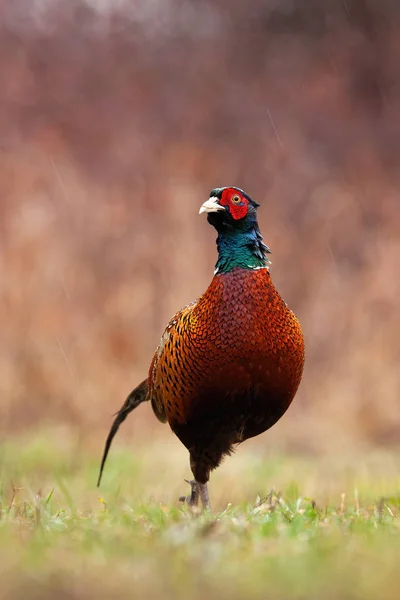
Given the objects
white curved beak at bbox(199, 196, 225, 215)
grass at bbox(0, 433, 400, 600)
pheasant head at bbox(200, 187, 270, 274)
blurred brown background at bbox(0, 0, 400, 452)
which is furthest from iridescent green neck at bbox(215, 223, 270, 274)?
blurred brown background at bbox(0, 0, 400, 452)

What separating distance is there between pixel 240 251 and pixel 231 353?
0.53 meters

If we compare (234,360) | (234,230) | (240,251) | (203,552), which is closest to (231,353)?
(234,360)

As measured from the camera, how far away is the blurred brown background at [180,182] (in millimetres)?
11094

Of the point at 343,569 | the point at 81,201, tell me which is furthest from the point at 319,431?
the point at 343,569

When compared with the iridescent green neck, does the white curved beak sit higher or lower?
higher

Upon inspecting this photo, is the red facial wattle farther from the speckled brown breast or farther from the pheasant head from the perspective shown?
the speckled brown breast

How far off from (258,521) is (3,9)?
1103 centimetres

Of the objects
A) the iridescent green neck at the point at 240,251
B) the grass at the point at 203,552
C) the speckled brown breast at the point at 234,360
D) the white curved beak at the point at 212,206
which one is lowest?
the grass at the point at 203,552

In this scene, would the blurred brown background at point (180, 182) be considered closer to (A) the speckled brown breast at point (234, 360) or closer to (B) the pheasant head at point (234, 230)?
(A) the speckled brown breast at point (234, 360)

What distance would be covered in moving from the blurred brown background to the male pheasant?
6.02 metres

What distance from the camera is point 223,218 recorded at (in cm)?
432

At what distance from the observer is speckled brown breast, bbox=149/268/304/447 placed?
159 inches

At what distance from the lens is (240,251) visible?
4.29m

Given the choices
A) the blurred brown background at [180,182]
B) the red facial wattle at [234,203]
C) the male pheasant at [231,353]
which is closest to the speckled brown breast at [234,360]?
the male pheasant at [231,353]
